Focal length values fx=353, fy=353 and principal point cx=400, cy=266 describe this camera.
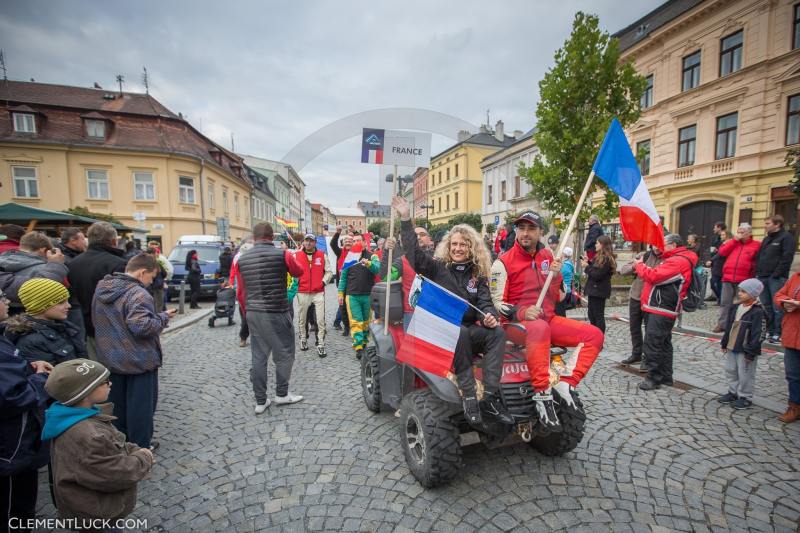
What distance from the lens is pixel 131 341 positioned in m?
2.83

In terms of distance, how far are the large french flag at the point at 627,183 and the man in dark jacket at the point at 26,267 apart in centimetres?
530

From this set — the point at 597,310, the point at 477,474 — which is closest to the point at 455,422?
the point at 477,474

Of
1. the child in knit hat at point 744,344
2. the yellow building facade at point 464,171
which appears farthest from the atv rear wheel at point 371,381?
the yellow building facade at point 464,171

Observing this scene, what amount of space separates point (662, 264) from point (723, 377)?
1.79 m

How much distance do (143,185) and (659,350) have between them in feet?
95.7

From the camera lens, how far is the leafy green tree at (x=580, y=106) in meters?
12.0

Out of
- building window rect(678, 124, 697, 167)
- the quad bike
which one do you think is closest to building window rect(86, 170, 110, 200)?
the quad bike

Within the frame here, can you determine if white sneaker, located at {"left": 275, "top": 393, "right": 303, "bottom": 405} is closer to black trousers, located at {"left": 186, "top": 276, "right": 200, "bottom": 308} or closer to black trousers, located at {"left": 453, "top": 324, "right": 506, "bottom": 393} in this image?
black trousers, located at {"left": 453, "top": 324, "right": 506, "bottom": 393}

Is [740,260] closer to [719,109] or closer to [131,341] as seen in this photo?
[131,341]

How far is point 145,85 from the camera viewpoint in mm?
27734

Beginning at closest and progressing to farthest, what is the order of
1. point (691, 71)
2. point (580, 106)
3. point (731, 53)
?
point (580, 106) < point (731, 53) < point (691, 71)

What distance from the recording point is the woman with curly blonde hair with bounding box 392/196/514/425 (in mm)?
2498

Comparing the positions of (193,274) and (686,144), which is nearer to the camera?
(193,274)

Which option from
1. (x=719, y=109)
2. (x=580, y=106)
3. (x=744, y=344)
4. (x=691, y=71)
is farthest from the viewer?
(x=691, y=71)
